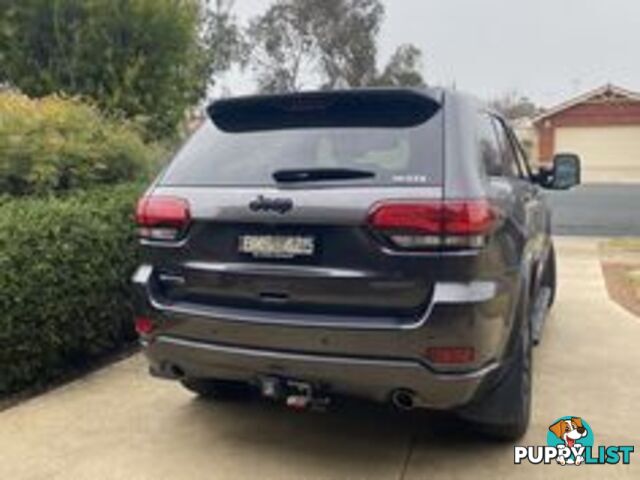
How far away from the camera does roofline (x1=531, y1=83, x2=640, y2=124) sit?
137 ft

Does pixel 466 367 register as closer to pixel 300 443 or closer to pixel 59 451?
pixel 300 443

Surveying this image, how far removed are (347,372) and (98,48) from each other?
7424 millimetres

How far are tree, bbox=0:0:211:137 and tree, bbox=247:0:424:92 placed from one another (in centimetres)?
2803

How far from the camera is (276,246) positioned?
12.3ft

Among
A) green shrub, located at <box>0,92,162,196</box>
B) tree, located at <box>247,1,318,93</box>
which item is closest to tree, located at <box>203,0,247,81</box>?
tree, located at <box>247,1,318,93</box>

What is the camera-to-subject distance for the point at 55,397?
204 inches

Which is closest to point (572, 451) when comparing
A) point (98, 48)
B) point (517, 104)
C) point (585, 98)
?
point (98, 48)

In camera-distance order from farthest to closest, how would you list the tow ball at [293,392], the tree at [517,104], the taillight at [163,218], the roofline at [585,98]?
the tree at [517,104]
the roofline at [585,98]
the taillight at [163,218]
the tow ball at [293,392]

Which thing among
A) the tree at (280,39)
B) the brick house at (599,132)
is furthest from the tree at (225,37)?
the brick house at (599,132)

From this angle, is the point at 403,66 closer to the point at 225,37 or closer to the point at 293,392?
the point at 225,37

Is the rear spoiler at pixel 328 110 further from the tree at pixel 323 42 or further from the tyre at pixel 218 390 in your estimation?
the tree at pixel 323 42

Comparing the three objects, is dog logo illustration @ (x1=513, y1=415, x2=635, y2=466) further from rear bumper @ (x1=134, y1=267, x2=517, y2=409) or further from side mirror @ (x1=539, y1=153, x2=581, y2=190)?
side mirror @ (x1=539, y1=153, x2=581, y2=190)

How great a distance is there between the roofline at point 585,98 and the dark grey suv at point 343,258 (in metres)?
40.8

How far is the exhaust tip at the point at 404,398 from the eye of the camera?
3.64 metres
